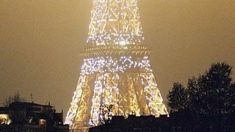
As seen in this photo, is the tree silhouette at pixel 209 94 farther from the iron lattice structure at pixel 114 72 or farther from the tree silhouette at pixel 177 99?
the iron lattice structure at pixel 114 72

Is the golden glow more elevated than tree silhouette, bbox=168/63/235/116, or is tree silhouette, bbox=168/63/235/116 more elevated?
the golden glow

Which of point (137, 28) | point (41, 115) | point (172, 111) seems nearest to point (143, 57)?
point (137, 28)

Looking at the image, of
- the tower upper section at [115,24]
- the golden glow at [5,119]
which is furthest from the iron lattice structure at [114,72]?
the golden glow at [5,119]

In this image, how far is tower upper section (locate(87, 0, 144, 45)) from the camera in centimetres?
12838

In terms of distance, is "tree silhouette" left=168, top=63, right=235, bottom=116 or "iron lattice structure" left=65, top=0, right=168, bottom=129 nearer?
"tree silhouette" left=168, top=63, right=235, bottom=116

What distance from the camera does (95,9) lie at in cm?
13025

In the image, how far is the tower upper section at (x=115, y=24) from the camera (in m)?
128

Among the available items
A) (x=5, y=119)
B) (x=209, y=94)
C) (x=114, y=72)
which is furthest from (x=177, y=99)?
(x=5, y=119)

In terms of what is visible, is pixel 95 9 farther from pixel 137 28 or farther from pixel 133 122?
pixel 133 122

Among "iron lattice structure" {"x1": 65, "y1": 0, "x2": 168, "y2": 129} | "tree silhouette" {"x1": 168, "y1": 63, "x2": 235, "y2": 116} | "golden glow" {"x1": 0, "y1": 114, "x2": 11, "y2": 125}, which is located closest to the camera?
"tree silhouette" {"x1": 168, "y1": 63, "x2": 235, "y2": 116}

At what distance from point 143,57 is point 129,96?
5.85m

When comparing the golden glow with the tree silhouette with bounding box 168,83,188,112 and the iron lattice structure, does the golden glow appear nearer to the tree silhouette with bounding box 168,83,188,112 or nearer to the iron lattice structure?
the iron lattice structure

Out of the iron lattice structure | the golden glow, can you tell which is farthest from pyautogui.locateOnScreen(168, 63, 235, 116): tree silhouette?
the golden glow

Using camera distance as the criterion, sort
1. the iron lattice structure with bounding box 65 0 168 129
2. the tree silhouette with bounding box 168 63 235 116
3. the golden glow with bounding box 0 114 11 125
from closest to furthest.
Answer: the tree silhouette with bounding box 168 63 235 116
the iron lattice structure with bounding box 65 0 168 129
the golden glow with bounding box 0 114 11 125
